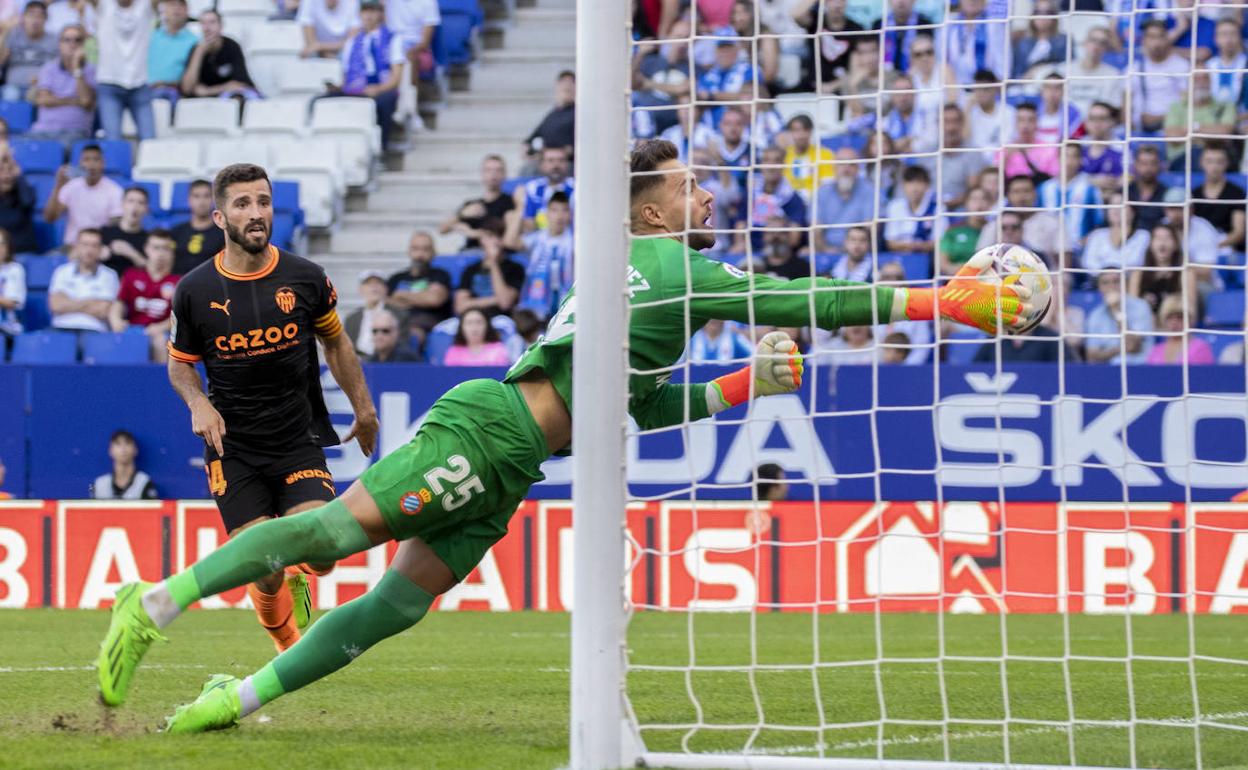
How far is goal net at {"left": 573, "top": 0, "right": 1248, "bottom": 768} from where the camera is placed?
30.3ft

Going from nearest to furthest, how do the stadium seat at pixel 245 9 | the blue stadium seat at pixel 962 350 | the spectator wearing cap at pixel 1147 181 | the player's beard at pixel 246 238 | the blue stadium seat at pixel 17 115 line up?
the player's beard at pixel 246 238 → the blue stadium seat at pixel 962 350 → the spectator wearing cap at pixel 1147 181 → the blue stadium seat at pixel 17 115 → the stadium seat at pixel 245 9

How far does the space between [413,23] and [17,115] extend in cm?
416

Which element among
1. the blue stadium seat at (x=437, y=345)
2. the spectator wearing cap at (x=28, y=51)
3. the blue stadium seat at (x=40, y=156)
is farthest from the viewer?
the spectator wearing cap at (x=28, y=51)

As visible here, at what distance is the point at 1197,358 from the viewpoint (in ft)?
43.0

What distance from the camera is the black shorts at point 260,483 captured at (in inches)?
277

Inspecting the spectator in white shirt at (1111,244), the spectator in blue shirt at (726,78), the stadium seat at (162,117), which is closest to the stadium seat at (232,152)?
the stadium seat at (162,117)

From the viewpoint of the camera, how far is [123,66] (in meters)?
17.2

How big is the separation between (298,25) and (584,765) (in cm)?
1431

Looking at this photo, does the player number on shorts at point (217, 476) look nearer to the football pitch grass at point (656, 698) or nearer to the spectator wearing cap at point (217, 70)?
the football pitch grass at point (656, 698)

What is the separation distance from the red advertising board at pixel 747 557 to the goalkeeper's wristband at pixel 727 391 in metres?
5.98

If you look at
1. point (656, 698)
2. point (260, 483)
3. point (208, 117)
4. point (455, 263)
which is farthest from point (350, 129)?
point (656, 698)

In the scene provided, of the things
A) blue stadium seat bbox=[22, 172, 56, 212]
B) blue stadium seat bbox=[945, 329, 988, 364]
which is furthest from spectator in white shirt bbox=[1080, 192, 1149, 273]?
blue stadium seat bbox=[22, 172, 56, 212]

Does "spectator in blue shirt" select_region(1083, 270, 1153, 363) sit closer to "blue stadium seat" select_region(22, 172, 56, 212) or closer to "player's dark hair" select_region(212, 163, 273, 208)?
"player's dark hair" select_region(212, 163, 273, 208)

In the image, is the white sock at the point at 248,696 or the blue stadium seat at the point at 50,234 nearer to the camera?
the white sock at the point at 248,696
